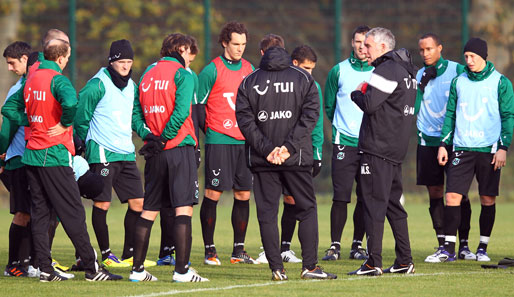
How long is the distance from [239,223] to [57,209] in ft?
7.90

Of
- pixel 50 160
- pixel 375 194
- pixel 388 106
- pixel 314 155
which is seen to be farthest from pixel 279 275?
pixel 50 160

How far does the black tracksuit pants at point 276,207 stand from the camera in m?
8.02

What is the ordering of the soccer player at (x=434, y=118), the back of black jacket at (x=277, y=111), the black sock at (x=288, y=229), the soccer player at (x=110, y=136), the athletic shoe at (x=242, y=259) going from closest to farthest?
the back of black jacket at (x=277, y=111) < the soccer player at (x=110, y=136) < the athletic shoe at (x=242, y=259) < the black sock at (x=288, y=229) < the soccer player at (x=434, y=118)

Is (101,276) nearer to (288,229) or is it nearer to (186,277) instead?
(186,277)

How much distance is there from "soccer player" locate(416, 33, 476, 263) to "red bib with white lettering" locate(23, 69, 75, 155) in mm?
4152

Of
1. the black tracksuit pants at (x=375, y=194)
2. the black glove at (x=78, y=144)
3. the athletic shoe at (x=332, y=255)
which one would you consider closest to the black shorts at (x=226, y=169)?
the athletic shoe at (x=332, y=255)

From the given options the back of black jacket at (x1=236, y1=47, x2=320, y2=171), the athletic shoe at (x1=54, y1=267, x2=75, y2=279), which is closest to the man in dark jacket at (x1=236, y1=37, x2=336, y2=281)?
the back of black jacket at (x1=236, y1=47, x2=320, y2=171)

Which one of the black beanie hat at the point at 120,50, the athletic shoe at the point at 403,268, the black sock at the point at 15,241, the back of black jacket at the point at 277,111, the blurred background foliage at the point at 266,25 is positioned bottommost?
the athletic shoe at the point at 403,268

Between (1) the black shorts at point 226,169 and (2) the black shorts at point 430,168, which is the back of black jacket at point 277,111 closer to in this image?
(1) the black shorts at point 226,169

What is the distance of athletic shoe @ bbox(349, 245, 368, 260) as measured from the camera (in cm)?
1007

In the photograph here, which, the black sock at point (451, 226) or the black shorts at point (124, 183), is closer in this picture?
the black shorts at point (124, 183)

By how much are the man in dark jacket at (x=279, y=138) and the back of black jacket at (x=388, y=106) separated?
0.51 metres

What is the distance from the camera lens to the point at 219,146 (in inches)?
392

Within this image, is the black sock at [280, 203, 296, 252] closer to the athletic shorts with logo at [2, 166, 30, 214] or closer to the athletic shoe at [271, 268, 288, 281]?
the athletic shoe at [271, 268, 288, 281]
